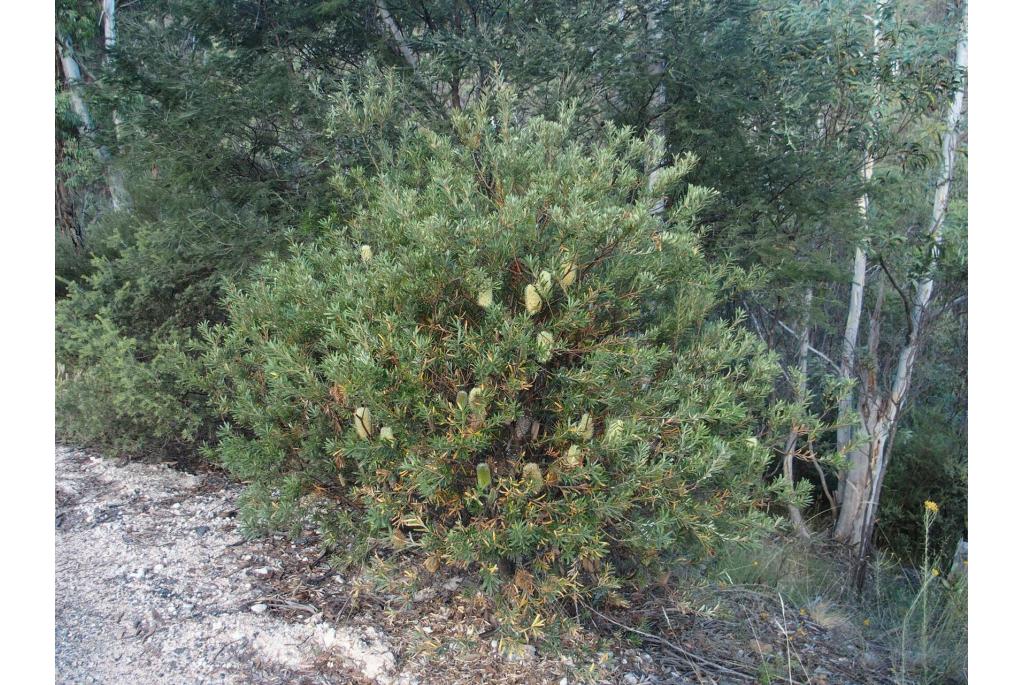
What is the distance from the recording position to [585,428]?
246cm

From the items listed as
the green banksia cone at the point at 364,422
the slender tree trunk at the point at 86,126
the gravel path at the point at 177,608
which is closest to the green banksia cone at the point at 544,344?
the green banksia cone at the point at 364,422

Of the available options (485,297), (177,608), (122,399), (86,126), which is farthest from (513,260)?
(86,126)

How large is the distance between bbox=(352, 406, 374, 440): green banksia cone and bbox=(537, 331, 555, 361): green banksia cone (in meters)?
0.57

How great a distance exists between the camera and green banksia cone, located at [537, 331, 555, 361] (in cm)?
240

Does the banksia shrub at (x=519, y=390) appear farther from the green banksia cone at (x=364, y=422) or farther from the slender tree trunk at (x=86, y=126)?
the slender tree trunk at (x=86, y=126)

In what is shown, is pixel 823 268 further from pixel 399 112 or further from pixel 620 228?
pixel 620 228

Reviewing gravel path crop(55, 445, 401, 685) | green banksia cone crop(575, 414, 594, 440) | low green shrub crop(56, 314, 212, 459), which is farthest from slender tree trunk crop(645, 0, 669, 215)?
gravel path crop(55, 445, 401, 685)

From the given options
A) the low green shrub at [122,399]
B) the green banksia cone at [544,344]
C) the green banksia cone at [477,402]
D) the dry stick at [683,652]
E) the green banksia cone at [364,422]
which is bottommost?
the dry stick at [683,652]

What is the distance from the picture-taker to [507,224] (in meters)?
2.58

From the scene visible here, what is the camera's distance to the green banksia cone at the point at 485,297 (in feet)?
8.25

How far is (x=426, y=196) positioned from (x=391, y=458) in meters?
1.00

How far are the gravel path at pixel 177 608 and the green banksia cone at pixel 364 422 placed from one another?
0.82m

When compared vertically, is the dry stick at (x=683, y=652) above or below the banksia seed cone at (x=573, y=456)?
below

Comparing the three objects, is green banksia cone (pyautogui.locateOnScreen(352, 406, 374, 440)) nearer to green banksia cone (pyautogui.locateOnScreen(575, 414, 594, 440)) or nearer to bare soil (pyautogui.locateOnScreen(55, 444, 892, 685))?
bare soil (pyautogui.locateOnScreen(55, 444, 892, 685))
